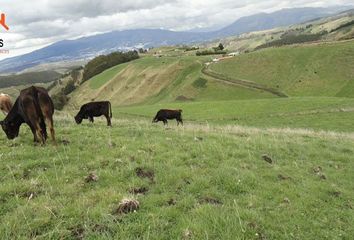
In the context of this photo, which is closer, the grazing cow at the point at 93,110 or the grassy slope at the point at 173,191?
the grassy slope at the point at 173,191

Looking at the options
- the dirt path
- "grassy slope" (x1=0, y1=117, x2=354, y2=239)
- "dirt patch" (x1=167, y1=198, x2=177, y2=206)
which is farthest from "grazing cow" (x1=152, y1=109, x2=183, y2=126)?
the dirt path

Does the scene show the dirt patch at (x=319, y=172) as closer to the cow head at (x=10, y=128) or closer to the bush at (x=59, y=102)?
the cow head at (x=10, y=128)

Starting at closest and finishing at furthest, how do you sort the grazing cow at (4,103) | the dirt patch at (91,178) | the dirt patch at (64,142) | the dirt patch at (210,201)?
the dirt patch at (210,201) → the dirt patch at (91,178) → the dirt patch at (64,142) → the grazing cow at (4,103)

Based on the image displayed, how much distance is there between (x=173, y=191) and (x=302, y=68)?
80428mm

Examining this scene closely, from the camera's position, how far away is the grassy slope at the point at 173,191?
6816 millimetres

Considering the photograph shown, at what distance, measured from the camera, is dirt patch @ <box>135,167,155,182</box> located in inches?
383

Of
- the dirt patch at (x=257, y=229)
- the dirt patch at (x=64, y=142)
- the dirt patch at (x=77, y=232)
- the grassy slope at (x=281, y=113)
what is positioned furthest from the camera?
the grassy slope at (x=281, y=113)

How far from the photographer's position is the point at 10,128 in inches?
546

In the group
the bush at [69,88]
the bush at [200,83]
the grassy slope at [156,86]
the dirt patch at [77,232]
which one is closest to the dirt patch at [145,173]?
the dirt patch at [77,232]

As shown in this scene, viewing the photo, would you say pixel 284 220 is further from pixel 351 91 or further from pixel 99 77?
pixel 99 77

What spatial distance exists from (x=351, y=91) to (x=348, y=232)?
6769cm

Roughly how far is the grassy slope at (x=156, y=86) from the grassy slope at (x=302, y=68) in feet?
20.4

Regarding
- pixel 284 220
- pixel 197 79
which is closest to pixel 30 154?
pixel 284 220

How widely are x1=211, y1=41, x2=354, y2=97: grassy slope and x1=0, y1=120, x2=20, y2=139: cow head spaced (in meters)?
64.9
